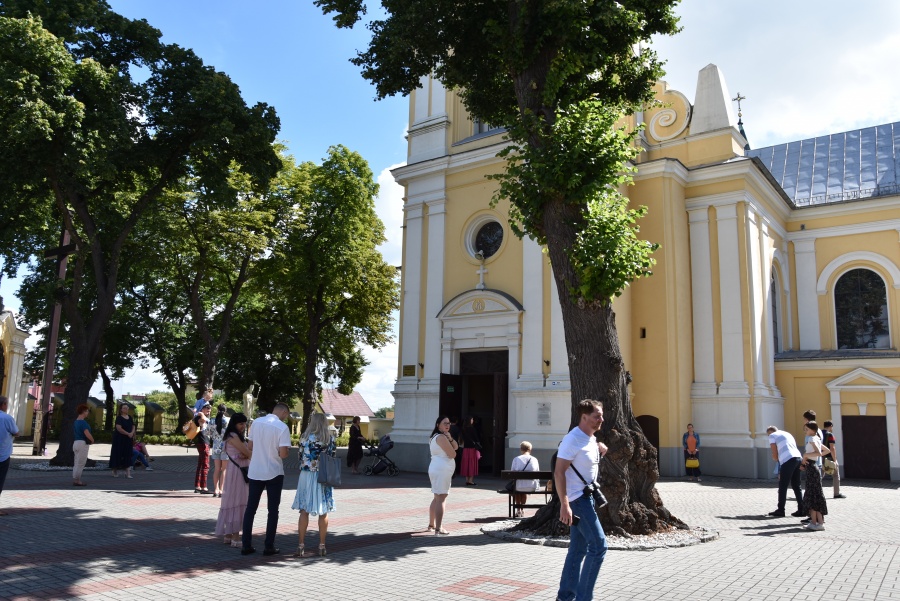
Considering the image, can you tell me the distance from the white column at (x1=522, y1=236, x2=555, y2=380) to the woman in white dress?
33.3 feet

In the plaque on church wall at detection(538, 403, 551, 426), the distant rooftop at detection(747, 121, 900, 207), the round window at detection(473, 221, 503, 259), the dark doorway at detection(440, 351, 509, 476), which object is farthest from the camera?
the distant rooftop at detection(747, 121, 900, 207)

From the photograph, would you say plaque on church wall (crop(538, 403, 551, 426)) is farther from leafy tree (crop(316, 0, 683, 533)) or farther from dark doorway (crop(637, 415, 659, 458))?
Result: leafy tree (crop(316, 0, 683, 533))

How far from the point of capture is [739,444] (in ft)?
68.3

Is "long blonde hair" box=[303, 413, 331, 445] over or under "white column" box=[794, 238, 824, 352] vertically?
under

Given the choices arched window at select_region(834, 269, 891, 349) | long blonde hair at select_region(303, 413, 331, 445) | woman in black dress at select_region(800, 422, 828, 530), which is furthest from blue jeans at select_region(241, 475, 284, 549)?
arched window at select_region(834, 269, 891, 349)

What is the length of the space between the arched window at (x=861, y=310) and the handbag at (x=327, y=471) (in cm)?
2332

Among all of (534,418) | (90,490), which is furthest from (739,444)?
(90,490)

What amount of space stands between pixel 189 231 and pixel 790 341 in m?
22.4

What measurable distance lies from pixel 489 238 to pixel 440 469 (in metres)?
13.3

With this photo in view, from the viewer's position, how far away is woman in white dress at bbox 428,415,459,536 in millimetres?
9625

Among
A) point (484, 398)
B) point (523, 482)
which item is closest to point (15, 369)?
point (484, 398)

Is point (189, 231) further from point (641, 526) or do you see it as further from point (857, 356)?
point (857, 356)

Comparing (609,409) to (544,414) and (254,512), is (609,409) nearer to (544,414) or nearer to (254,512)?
(254,512)

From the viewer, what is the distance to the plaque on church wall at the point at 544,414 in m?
19.2
